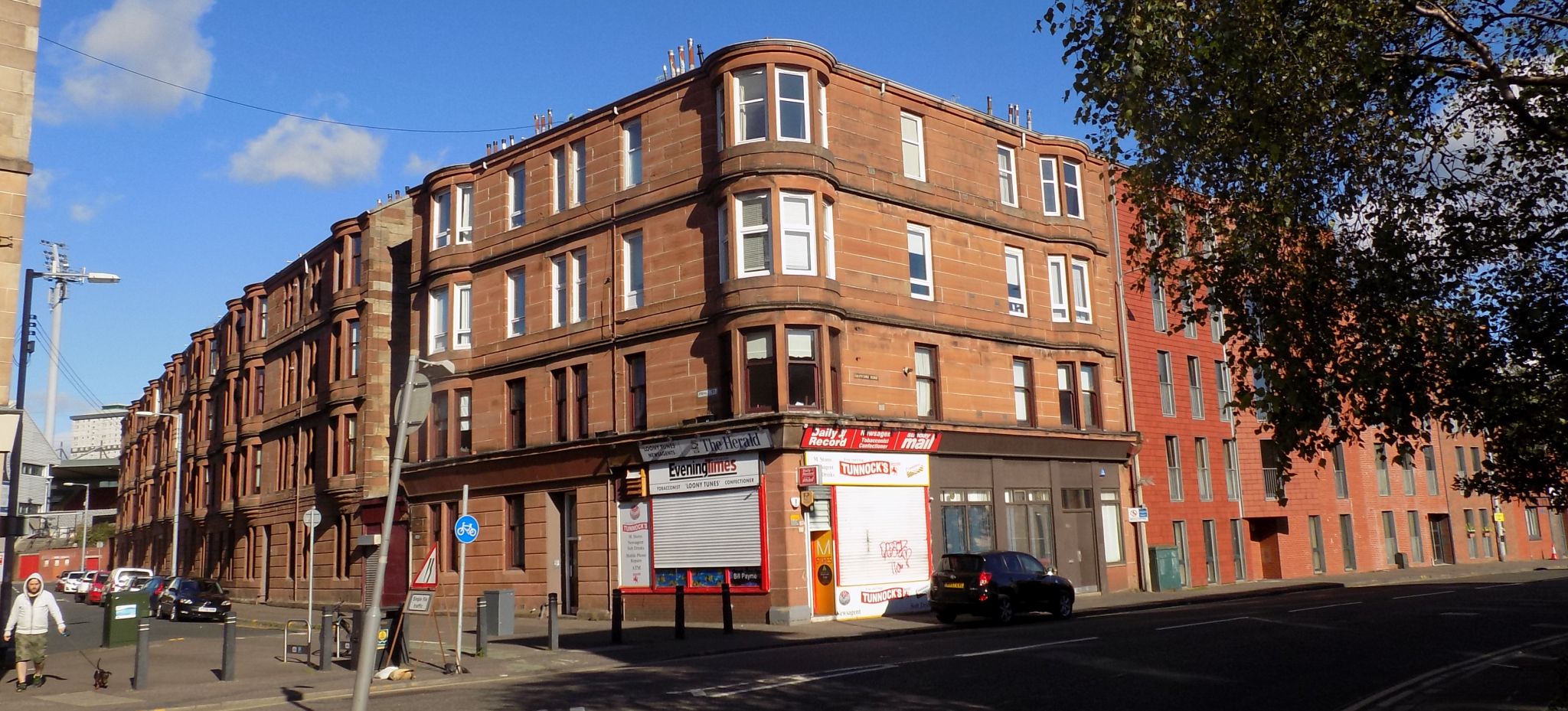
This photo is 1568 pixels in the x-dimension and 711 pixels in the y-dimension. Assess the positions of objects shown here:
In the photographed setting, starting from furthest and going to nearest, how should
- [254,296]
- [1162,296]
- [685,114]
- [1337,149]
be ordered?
[254,296]
[1162,296]
[685,114]
[1337,149]

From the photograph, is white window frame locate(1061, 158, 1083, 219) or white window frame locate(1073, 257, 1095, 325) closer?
white window frame locate(1073, 257, 1095, 325)

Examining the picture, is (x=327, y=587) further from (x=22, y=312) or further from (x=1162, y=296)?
(x=1162, y=296)

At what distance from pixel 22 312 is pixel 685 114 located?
16.0 metres

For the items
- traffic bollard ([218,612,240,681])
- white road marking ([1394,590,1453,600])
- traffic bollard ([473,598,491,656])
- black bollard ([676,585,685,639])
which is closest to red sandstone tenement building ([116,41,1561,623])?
black bollard ([676,585,685,639])

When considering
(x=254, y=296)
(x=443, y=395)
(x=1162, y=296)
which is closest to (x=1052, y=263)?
(x=1162, y=296)

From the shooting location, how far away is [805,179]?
2659 cm

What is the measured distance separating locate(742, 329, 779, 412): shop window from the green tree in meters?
13.9

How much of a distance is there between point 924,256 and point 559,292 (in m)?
10.2

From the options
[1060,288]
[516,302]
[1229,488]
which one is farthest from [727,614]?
[1229,488]

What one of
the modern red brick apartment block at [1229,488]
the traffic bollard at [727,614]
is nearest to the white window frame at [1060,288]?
the modern red brick apartment block at [1229,488]

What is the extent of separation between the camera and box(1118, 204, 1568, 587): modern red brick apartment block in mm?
36656

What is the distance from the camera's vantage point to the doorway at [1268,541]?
4103 cm

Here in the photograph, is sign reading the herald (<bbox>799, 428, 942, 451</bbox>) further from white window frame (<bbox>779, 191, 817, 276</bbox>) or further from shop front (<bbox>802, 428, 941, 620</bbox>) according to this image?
white window frame (<bbox>779, 191, 817, 276</bbox>)

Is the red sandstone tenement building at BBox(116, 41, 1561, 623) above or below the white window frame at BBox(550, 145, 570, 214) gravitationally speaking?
below
